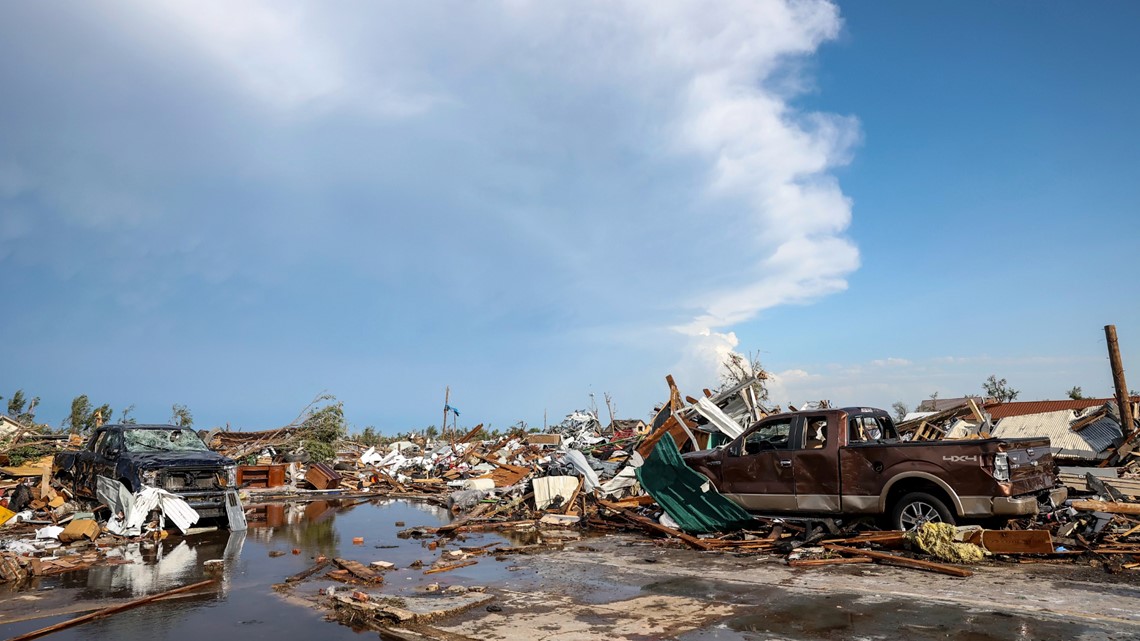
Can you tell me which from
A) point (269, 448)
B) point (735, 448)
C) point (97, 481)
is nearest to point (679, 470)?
point (735, 448)

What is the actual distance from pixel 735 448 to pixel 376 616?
250 inches

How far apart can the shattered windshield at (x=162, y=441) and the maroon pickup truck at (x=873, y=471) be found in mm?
10445

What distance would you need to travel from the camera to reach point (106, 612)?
689 centimetres

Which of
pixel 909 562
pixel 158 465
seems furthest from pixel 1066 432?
pixel 158 465

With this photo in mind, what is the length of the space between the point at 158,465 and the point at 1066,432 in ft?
69.2

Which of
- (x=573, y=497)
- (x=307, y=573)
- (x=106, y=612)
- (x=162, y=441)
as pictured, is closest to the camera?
(x=106, y=612)

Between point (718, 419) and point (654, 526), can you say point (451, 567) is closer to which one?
point (654, 526)

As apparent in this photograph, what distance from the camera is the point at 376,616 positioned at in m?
6.61

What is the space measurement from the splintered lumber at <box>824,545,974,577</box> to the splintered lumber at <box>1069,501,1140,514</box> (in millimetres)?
3061

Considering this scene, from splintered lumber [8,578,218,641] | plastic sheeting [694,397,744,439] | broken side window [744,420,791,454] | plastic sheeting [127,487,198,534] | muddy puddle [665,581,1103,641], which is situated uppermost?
plastic sheeting [694,397,744,439]

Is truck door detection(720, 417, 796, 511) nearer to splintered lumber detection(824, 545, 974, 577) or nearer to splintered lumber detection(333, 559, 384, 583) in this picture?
splintered lumber detection(824, 545, 974, 577)

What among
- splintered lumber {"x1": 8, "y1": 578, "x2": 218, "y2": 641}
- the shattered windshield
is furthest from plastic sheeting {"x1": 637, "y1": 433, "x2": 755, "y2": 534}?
the shattered windshield

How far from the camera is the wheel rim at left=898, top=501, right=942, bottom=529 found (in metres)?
8.98

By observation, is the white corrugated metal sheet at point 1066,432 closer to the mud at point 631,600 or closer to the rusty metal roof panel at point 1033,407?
the rusty metal roof panel at point 1033,407
